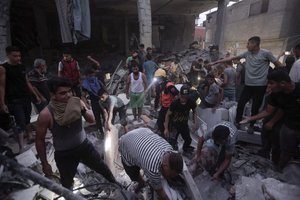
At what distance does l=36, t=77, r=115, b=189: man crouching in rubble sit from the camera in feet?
7.40

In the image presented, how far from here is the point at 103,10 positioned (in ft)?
38.5

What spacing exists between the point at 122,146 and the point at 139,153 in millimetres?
466

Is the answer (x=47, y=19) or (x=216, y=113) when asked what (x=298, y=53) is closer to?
(x=216, y=113)

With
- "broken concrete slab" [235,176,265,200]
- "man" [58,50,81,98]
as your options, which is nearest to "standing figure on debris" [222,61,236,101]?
"broken concrete slab" [235,176,265,200]

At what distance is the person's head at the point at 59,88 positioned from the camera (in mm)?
2236

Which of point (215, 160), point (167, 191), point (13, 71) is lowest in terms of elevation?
point (215, 160)

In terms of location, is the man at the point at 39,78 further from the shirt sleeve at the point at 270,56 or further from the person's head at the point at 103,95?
the shirt sleeve at the point at 270,56

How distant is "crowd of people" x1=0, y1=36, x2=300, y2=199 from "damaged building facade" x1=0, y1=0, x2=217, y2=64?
239cm

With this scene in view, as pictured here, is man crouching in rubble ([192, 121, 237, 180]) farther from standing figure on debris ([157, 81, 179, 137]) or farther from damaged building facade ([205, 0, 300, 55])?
damaged building facade ([205, 0, 300, 55])

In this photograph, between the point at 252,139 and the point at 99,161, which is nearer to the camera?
the point at 99,161

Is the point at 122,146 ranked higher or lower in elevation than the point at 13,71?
lower

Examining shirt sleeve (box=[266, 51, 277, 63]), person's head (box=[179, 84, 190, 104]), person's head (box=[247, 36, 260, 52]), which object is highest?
person's head (box=[247, 36, 260, 52])

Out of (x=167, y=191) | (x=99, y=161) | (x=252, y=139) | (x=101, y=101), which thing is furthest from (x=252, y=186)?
(x=101, y=101)

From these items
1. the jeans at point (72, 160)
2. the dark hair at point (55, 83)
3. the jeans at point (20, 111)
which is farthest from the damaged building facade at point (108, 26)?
the jeans at point (72, 160)
